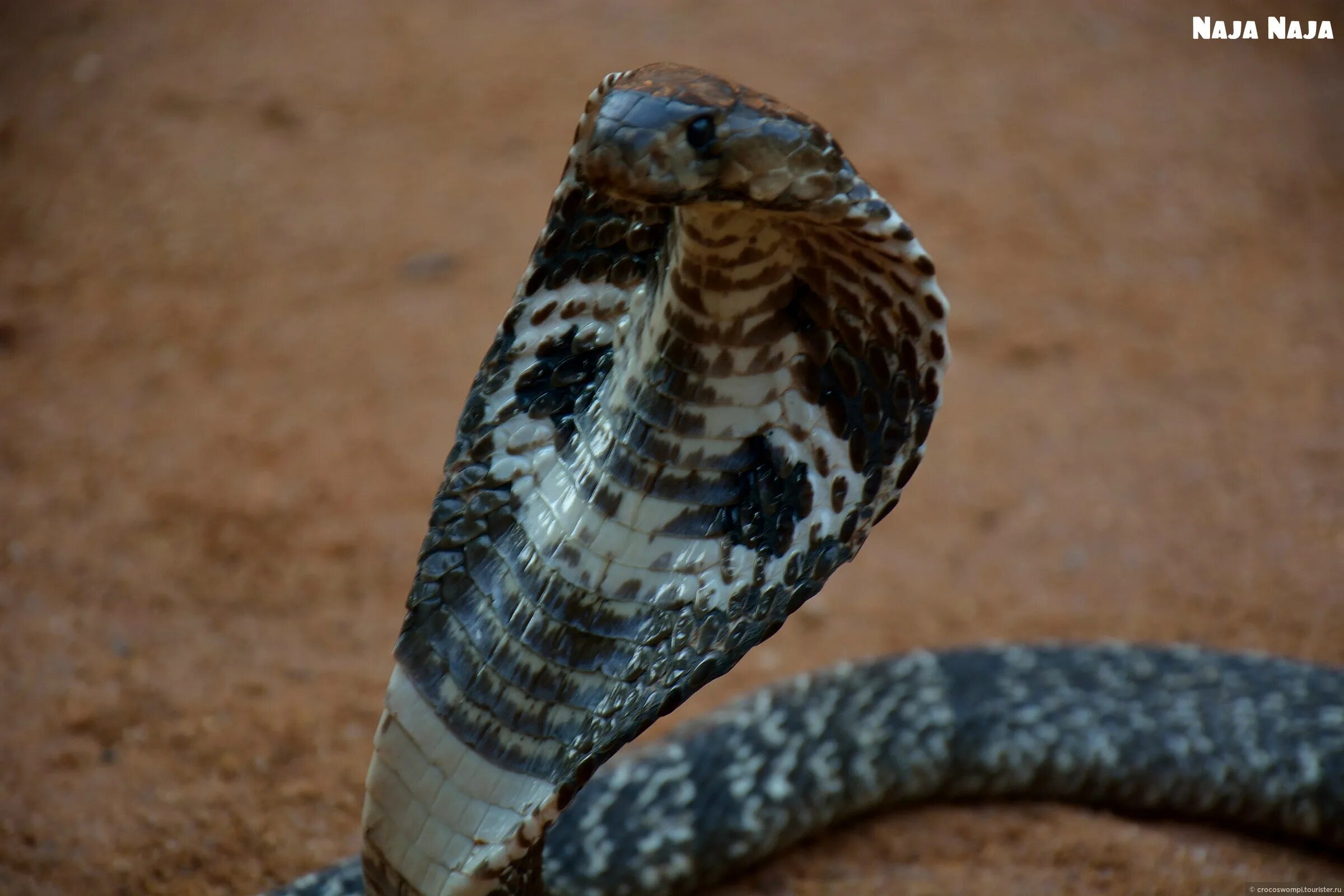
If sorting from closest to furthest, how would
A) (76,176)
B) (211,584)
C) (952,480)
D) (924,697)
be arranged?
(924,697) < (211,584) < (952,480) < (76,176)

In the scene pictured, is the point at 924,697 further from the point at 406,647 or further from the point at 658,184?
the point at 658,184

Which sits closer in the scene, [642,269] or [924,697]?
[642,269]

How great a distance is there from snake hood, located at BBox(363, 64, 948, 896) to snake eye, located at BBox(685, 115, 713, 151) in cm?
20

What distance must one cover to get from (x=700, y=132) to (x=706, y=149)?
2 centimetres

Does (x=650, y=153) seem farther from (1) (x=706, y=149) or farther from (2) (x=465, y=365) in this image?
(2) (x=465, y=365)

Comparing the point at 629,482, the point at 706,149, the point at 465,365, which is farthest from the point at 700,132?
the point at 465,365

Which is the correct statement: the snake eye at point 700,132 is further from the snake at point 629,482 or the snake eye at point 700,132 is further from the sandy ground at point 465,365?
the sandy ground at point 465,365

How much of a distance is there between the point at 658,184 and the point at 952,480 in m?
2.55

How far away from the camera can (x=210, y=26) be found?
5.05 meters

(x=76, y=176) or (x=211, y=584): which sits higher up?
(x=76, y=176)

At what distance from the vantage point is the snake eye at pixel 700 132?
44.6 inches

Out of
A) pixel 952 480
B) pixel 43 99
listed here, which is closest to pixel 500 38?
pixel 43 99

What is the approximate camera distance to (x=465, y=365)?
3.79 meters

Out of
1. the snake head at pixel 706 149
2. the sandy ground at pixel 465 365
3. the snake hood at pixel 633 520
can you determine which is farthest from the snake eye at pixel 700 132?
the sandy ground at pixel 465 365
